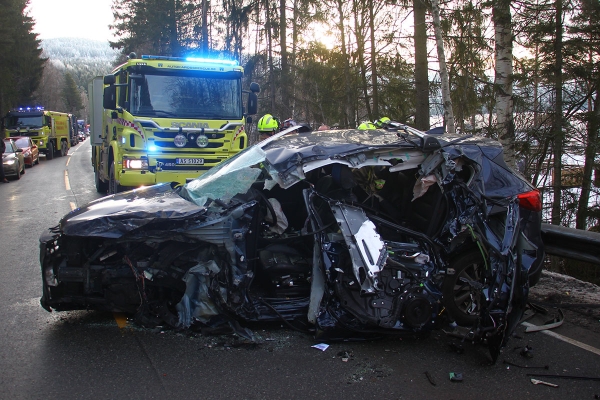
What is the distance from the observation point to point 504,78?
10.2 m

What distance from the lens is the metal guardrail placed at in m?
4.99

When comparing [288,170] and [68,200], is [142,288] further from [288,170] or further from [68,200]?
[68,200]

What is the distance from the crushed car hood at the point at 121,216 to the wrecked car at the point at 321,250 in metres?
0.01

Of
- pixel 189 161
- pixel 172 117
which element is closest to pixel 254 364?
pixel 189 161

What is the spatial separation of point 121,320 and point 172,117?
6095mm

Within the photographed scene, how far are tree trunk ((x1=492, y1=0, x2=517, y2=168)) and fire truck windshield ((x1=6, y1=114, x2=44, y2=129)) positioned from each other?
24.8m

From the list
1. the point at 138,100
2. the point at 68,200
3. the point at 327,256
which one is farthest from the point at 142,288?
the point at 68,200

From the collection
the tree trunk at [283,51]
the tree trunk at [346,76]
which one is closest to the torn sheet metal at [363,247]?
the tree trunk at [346,76]

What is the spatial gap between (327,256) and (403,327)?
2.83 feet

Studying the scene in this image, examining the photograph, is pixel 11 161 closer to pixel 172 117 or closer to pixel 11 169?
pixel 11 169

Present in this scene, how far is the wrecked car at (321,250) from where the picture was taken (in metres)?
4.04

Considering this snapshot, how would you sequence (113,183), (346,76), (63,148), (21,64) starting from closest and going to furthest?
(113,183)
(346,76)
(63,148)
(21,64)

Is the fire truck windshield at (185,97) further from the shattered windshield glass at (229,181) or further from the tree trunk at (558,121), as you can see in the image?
the tree trunk at (558,121)

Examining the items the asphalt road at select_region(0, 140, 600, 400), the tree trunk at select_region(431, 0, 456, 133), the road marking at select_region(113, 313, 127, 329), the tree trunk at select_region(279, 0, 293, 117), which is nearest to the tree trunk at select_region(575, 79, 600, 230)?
the tree trunk at select_region(431, 0, 456, 133)
